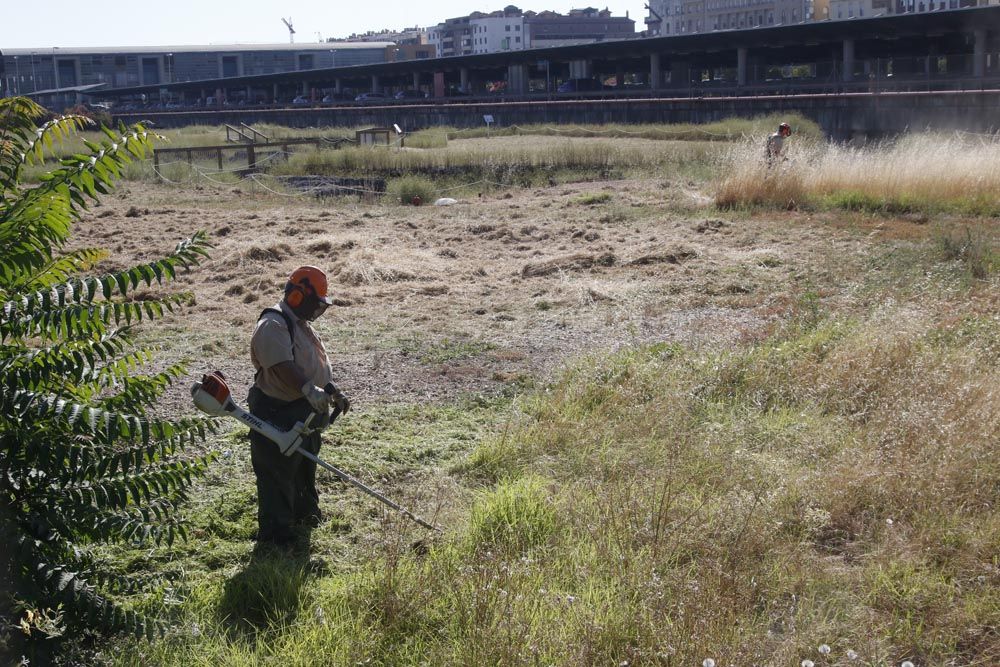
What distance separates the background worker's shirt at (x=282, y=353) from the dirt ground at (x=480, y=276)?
4.88 ft

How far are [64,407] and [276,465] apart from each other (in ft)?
5.72

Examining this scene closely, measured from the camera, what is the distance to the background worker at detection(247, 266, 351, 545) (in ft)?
17.6

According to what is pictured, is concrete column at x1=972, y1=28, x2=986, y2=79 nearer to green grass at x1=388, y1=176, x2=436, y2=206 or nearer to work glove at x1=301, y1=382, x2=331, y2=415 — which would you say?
green grass at x1=388, y1=176, x2=436, y2=206

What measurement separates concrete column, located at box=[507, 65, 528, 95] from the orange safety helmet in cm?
7038

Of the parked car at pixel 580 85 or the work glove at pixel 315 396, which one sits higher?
the parked car at pixel 580 85

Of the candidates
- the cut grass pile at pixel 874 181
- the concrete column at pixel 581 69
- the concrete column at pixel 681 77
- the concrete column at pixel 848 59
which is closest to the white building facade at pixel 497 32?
the concrete column at pixel 581 69

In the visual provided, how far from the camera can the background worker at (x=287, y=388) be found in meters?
5.35

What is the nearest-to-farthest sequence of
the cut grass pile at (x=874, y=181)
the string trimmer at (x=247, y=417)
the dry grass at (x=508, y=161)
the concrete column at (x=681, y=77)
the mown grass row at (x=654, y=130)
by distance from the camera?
the string trimmer at (x=247, y=417), the cut grass pile at (x=874, y=181), the dry grass at (x=508, y=161), the mown grass row at (x=654, y=130), the concrete column at (x=681, y=77)

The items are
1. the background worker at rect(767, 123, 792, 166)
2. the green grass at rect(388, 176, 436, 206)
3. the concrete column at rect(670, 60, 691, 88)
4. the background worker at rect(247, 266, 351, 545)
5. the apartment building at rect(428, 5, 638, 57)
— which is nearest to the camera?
the background worker at rect(247, 266, 351, 545)

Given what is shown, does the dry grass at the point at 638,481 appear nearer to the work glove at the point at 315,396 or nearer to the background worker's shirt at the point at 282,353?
the work glove at the point at 315,396

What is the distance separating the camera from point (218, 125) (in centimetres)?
6000

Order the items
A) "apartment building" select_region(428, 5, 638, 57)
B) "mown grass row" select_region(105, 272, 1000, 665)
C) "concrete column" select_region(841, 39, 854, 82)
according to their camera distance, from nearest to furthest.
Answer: "mown grass row" select_region(105, 272, 1000, 665)
"concrete column" select_region(841, 39, 854, 82)
"apartment building" select_region(428, 5, 638, 57)

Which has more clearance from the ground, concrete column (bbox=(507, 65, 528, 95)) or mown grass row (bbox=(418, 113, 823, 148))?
concrete column (bbox=(507, 65, 528, 95))

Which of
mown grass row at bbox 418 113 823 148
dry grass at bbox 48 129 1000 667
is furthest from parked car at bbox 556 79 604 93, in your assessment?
dry grass at bbox 48 129 1000 667
